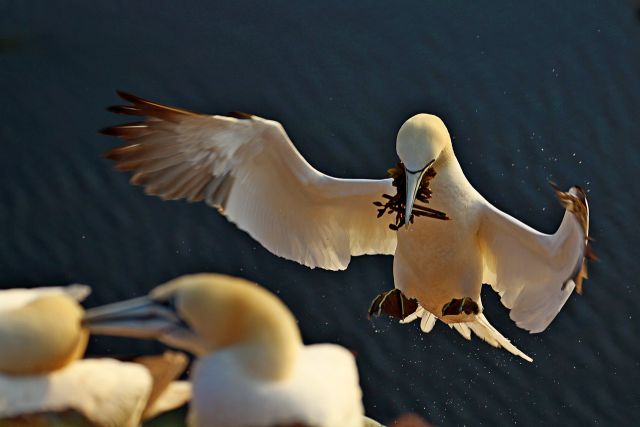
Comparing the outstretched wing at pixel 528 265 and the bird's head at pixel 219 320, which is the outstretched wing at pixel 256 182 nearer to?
the outstretched wing at pixel 528 265

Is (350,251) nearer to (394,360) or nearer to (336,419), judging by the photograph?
(394,360)

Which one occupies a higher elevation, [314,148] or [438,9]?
[438,9]

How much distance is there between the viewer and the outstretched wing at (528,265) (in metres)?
5.23

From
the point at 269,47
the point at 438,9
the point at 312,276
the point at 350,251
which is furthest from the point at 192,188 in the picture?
the point at 438,9

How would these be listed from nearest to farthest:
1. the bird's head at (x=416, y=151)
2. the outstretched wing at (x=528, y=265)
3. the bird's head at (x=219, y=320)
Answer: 1. the bird's head at (x=219, y=320)
2. the bird's head at (x=416, y=151)
3. the outstretched wing at (x=528, y=265)

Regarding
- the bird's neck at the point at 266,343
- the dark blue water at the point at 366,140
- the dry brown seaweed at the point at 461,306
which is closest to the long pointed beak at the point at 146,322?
the bird's neck at the point at 266,343

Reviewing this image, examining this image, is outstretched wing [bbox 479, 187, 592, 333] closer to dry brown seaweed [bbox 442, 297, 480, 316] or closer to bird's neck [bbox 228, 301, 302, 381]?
dry brown seaweed [bbox 442, 297, 480, 316]

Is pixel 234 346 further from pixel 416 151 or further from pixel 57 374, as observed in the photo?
pixel 416 151

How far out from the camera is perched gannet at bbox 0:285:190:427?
9.48 feet

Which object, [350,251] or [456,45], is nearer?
[350,251]

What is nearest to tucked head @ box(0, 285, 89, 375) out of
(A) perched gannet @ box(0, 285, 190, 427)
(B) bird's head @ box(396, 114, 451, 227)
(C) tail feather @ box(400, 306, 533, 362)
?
(A) perched gannet @ box(0, 285, 190, 427)

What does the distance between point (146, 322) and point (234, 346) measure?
0.68ft

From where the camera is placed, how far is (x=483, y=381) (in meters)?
7.00

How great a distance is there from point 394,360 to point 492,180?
1.37m
